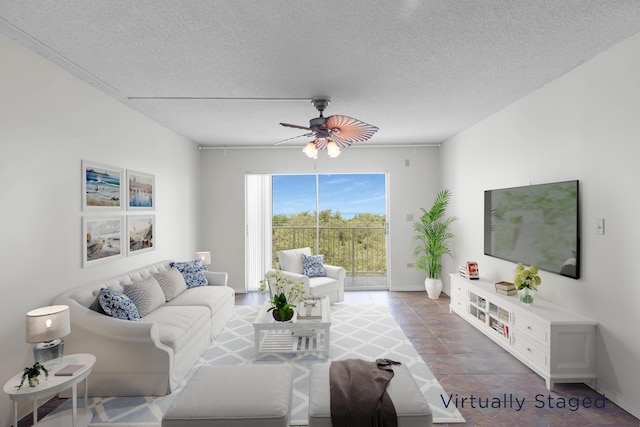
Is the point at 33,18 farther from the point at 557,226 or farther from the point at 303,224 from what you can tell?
the point at 303,224

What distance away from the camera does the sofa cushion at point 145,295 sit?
10.7ft

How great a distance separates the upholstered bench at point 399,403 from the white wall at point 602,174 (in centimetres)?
176

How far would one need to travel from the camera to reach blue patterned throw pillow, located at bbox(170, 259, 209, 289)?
14.5 ft

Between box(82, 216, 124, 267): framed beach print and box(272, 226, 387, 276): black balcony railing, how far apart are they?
3.67 m

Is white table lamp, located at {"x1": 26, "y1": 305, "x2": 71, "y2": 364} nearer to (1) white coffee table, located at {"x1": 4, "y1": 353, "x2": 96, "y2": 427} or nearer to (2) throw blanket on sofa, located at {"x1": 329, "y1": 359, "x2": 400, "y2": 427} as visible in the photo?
(1) white coffee table, located at {"x1": 4, "y1": 353, "x2": 96, "y2": 427}

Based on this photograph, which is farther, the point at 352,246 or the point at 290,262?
the point at 352,246

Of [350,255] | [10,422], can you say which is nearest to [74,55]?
[10,422]

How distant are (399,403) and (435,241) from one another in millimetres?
4080

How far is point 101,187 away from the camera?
3.37 meters

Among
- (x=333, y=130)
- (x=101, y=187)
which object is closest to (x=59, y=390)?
(x=101, y=187)

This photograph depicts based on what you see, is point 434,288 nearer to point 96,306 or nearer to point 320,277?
point 320,277

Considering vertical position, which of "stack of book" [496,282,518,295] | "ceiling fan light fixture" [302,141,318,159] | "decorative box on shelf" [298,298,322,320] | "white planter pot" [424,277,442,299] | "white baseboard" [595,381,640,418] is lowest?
"white baseboard" [595,381,640,418]

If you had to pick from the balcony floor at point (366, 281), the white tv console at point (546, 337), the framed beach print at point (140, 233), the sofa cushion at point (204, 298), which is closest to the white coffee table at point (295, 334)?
the sofa cushion at point (204, 298)

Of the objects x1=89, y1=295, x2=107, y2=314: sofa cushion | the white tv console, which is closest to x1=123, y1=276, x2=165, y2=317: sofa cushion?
x1=89, y1=295, x2=107, y2=314: sofa cushion
